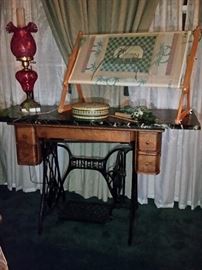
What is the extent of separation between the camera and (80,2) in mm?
2252

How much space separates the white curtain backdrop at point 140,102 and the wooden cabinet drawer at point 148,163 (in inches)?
22.5

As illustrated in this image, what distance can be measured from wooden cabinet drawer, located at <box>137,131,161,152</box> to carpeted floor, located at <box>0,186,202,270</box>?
0.69 meters

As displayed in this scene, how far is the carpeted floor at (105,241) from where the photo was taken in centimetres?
191

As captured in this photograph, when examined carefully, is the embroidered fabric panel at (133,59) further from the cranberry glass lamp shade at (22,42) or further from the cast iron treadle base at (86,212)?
the cast iron treadle base at (86,212)

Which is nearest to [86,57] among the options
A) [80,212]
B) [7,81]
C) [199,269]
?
[7,81]

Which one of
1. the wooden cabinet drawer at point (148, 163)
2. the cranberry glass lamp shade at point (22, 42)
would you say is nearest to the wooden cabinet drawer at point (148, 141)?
the wooden cabinet drawer at point (148, 163)

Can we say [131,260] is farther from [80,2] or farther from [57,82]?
[80,2]

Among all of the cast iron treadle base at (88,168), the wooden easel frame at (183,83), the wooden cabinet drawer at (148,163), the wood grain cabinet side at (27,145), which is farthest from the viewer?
the cast iron treadle base at (88,168)

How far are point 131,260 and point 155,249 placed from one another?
20 centimetres

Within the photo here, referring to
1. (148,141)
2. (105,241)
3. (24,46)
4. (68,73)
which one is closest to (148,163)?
(148,141)

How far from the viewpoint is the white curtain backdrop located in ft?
7.67

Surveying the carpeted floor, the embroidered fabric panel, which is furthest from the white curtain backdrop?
the embroidered fabric panel

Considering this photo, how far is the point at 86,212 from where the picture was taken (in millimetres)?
2355

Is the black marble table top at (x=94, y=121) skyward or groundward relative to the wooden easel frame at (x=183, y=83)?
groundward
